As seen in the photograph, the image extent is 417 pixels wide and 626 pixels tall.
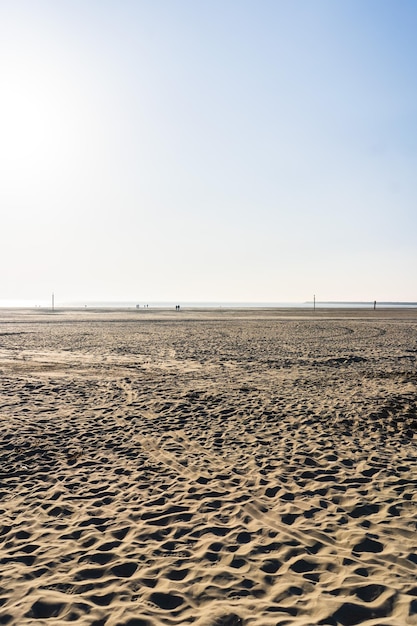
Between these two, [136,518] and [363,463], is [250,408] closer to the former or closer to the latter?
Result: [363,463]

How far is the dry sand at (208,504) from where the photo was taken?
16.2 ft

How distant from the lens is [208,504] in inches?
286

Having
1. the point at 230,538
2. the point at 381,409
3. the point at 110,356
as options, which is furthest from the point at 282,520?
the point at 110,356

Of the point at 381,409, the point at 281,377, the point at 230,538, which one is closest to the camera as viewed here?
the point at 230,538

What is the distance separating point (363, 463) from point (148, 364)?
A: 13955 mm

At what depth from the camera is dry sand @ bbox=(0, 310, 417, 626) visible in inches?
195

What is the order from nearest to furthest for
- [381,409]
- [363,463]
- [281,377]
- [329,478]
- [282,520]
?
[282,520]
[329,478]
[363,463]
[381,409]
[281,377]

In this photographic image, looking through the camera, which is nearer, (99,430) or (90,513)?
(90,513)

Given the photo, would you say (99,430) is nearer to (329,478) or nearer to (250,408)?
(250,408)

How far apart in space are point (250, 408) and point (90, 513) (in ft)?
23.2

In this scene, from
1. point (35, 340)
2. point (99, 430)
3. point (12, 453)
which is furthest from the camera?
point (35, 340)

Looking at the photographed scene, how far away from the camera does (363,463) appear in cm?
904

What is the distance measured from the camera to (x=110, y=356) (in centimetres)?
2416

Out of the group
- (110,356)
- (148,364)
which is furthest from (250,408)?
(110,356)
